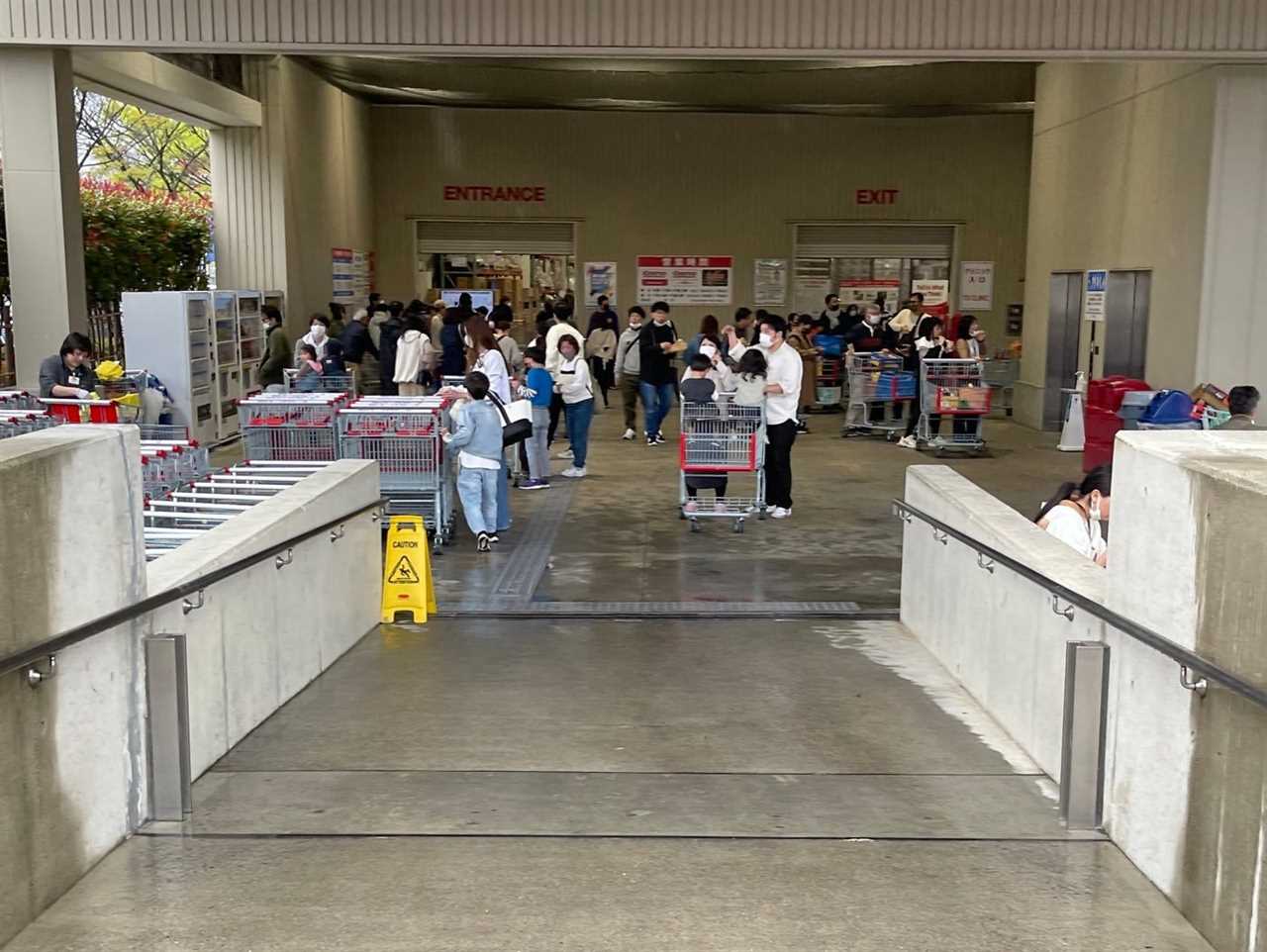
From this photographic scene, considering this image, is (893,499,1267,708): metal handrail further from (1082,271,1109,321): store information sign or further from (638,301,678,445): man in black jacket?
(1082,271,1109,321): store information sign

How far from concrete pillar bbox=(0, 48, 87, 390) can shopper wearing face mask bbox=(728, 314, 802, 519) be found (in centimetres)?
678

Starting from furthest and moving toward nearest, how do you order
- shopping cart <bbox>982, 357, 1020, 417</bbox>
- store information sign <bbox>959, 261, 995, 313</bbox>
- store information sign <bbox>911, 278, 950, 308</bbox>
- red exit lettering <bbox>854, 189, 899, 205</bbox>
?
store information sign <bbox>911, 278, 950, 308</bbox>, store information sign <bbox>959, 261, 995, 313</bbox>, red exit lettering <bbox>854, 189, 899, 205</bbox>, shopping cart <bbox>982, 357, 1020, 417</bbox>

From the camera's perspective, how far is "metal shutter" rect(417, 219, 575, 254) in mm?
26000

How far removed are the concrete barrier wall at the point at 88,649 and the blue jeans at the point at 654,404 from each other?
424 inches

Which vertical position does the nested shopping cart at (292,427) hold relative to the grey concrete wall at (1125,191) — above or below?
below

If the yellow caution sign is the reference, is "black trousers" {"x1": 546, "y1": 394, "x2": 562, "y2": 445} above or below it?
above

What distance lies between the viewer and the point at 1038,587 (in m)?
5.52

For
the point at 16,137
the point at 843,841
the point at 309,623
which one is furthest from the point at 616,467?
the point at 843,841

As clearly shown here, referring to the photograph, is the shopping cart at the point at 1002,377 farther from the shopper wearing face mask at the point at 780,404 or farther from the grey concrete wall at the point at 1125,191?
the shopper wearing face mask at the point at 780,404

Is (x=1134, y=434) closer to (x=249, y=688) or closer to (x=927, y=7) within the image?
(x=249, y=688)

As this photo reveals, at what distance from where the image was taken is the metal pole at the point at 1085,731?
4727 millimetres

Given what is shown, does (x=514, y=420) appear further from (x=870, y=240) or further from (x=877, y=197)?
(x=870, y=240)

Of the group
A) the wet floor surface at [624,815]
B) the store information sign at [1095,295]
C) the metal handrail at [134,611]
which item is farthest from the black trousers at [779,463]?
the store information sign at [1095,295]

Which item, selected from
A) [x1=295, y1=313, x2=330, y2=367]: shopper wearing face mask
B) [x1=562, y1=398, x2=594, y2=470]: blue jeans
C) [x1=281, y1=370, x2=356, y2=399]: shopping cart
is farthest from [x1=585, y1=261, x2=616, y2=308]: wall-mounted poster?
[x1=562, y1=398, x2=594, y2=470]: blue jeans
